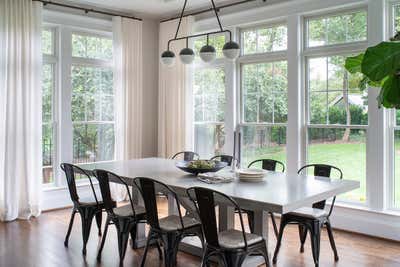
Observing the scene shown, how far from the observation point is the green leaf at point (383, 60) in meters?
1.72

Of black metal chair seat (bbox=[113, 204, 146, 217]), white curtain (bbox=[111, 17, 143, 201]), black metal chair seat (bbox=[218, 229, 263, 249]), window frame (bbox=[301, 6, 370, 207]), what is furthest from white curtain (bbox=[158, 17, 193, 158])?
black metal chair seat (bbox=[218, 229, 263, 249])

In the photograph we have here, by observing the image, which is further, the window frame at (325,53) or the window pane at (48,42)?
the window pane at (48,42)

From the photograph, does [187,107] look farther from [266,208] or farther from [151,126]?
[266,208]

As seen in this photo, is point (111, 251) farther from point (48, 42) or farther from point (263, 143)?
point (48, 42)

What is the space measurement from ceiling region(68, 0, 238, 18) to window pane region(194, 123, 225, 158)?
72.2 inches

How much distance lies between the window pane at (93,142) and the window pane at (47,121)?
371 mm

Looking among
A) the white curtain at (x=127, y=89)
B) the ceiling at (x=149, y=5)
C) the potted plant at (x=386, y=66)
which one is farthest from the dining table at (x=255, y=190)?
the ceiling at (x=149, y=5)

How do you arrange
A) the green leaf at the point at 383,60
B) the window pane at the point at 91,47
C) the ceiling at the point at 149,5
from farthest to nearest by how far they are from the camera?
1. the window pane at the point at 91,47
2. the ceiling at the point at 149,5
3. the green leaf at the point at 383,60

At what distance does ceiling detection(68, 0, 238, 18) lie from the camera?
5859 millimetres

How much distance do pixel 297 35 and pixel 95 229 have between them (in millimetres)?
3467

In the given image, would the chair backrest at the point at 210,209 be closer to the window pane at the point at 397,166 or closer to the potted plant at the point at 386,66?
the potted plant at the point at 386,66

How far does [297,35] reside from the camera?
16.9 feet

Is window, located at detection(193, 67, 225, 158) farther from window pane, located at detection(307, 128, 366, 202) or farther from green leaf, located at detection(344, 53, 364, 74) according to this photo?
green leaf, located at detection(344, 53, 364, 74)

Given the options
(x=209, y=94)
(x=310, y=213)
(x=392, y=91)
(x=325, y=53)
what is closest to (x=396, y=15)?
(x=325, y=53)
